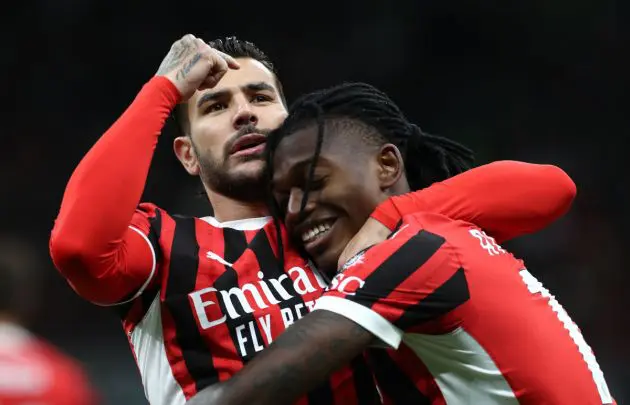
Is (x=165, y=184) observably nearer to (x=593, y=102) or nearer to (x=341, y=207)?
(x=593, y=102)

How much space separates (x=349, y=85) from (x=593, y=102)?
5.15m

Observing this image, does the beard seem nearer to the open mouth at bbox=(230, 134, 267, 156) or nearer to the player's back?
the open mouth at bbox=(230, 134, 267, 156)

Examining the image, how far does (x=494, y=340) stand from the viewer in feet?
6.71

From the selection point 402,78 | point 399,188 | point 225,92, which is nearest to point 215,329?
point 399,188

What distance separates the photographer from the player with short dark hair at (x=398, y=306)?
194 cm

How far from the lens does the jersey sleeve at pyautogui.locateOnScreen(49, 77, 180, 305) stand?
7.09 feet

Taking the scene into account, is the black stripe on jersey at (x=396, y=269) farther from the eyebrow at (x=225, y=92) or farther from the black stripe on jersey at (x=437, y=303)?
the eyebrow at (x=225, y=92)

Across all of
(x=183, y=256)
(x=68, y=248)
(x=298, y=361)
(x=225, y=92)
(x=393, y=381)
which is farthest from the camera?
(x=225, y=92)

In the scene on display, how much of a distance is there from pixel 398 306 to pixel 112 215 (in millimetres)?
665

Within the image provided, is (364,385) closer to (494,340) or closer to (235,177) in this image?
(494,340)

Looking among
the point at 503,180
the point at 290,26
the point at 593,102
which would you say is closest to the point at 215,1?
the point at 290,26

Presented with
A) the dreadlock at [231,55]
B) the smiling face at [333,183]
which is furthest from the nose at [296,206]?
the dreadlock at [231,55]

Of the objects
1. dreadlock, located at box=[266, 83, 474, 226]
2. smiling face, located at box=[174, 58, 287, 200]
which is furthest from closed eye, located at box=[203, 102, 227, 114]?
dreadlock, located at box=[266, 83, 474, 226]

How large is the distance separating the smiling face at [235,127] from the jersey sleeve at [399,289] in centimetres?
80
